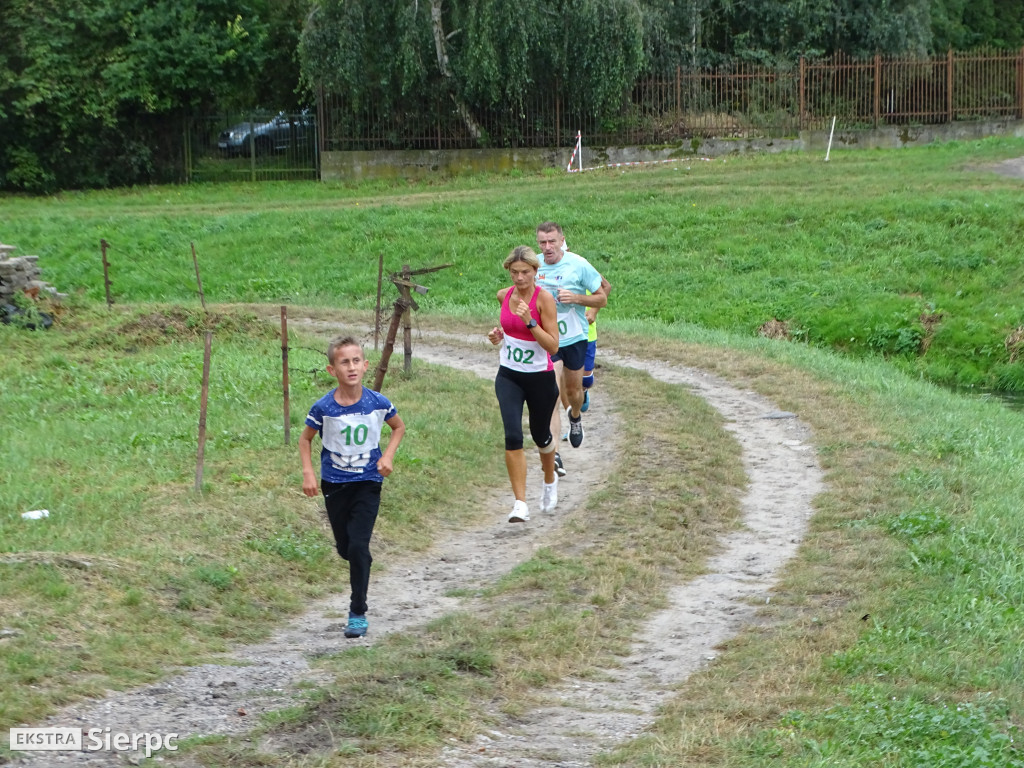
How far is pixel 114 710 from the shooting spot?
5.52m

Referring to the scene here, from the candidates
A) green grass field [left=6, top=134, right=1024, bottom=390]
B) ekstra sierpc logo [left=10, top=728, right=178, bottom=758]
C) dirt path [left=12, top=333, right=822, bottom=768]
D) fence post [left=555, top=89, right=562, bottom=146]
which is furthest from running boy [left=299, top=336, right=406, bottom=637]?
fence post [left=555, top=89, right=562, bottom=146]

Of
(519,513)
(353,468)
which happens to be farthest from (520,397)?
(353,468)

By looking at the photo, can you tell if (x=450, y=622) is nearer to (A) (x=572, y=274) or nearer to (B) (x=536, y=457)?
(A) (x=572, y=274)

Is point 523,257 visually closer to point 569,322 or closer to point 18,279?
point 569,322

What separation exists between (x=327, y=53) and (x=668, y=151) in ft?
30.9

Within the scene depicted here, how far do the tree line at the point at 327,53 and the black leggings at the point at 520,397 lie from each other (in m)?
23.3

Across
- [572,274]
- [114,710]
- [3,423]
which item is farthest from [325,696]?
[3,423]

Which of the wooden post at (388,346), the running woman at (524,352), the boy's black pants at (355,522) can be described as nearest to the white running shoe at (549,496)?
the running woman at (524,352)

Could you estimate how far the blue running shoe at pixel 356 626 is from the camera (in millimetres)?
6879

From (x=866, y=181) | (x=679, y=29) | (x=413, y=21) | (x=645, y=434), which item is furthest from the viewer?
(x=679, y=29)

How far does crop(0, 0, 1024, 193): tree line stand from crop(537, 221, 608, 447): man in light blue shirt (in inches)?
864

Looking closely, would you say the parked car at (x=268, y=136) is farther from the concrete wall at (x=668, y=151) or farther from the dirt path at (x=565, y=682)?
the dirt path at (x=565, y=682)

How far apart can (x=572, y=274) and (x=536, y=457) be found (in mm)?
2594

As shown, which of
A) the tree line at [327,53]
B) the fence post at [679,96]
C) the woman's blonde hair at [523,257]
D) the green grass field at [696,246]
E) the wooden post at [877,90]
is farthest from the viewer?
the fence post at [679,96]
